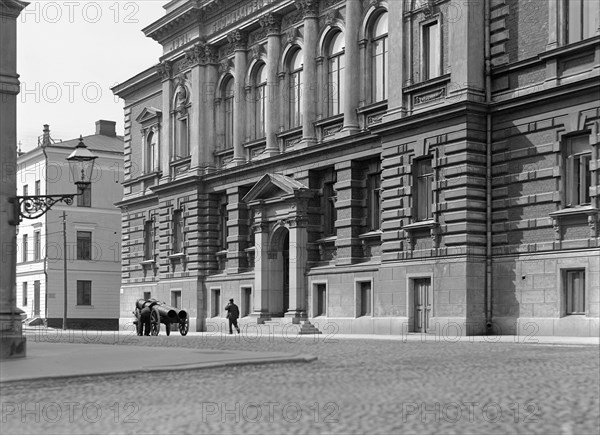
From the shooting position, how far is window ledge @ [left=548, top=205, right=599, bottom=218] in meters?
27.0

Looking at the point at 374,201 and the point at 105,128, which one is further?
the point at 105,128

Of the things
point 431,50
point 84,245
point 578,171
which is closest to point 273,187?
point 431,50

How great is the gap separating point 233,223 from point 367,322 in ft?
37.2

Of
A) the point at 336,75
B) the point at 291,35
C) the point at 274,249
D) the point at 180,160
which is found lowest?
the point at 274,249

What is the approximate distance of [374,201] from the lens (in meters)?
36.2

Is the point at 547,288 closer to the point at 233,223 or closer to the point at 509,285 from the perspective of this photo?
the point at 509,285

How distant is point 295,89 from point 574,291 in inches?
676

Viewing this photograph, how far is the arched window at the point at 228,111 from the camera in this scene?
1812 inches

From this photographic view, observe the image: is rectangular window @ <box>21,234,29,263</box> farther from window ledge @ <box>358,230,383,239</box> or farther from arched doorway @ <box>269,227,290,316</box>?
window ledge @ <box>358,230,383,239</box>

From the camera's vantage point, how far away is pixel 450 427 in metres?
8.57

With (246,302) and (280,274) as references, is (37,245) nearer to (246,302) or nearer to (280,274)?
(246,302)

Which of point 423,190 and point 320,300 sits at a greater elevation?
point 423,190

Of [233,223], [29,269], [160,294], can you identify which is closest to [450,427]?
[233,223]

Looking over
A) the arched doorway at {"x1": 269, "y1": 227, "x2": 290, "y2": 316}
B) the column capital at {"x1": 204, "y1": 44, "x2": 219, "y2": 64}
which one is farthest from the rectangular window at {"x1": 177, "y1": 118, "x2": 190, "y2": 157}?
the arched doorway at {"x1": 269, "y1": 227, "x2": 290, "y2": 316}
